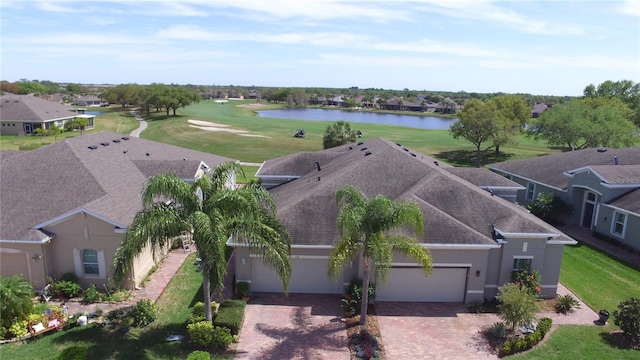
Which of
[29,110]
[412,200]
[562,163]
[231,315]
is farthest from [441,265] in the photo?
[29,110]

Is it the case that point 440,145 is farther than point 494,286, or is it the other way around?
point 440,145

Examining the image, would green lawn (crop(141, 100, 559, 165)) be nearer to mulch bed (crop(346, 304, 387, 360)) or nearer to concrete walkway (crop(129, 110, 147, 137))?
concrete walkway (crop(129, 110, 147, 137))

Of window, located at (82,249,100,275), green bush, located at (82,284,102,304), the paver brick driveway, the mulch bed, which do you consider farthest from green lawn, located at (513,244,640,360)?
window, located at (82,249,100,275)

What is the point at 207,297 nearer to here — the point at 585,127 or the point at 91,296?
the point at 91,296

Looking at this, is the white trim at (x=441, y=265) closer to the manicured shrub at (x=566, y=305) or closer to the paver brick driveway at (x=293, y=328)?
the paver brick driveway at (x=293, y=328)

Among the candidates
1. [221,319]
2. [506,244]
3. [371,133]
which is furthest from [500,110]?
[221,319]

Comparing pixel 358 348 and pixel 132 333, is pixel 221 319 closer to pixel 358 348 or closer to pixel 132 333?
pixel 132 333
